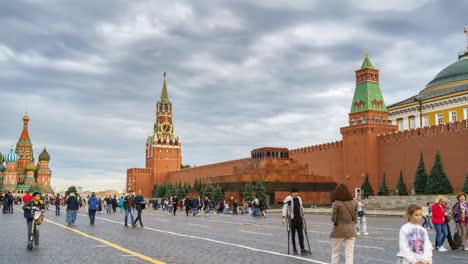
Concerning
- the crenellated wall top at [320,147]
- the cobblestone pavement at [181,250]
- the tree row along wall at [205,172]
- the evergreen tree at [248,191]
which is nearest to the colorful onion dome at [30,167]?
the tree row along wall at [205,172]

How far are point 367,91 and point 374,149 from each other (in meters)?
5.47

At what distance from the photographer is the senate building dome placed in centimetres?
4738

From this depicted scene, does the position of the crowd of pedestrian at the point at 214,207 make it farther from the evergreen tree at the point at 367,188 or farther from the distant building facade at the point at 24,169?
the distant building facade at the point at 24,169

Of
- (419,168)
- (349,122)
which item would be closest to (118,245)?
(419,168)

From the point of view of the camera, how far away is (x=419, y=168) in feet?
120

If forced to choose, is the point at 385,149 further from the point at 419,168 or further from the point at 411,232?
the point at 411,232

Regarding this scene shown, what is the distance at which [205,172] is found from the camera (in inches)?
2800

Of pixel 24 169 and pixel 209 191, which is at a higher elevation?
pixel 24 169

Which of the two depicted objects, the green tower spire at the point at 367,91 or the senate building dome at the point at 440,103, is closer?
the green tower spire at the point at 367,91

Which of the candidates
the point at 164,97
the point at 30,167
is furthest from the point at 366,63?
the point at 30,167

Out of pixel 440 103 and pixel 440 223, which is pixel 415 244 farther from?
pixel 440 103

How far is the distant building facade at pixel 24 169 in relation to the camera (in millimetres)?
102250

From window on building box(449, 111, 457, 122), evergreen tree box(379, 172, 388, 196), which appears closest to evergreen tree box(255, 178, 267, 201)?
evergreen tree box(379, 172, 388, 196)

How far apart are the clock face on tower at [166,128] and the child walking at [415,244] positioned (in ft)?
308
